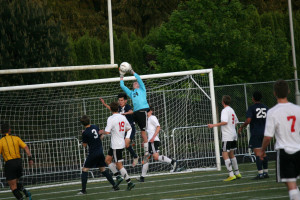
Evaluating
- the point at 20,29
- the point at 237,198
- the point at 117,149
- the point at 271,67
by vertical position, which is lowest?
the point at 237,198

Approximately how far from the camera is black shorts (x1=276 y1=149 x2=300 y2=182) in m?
6.96

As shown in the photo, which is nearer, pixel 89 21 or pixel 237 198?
pixel 237 198

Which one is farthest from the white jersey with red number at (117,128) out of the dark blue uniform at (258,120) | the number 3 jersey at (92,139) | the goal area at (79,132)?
the goal area at (79,132)

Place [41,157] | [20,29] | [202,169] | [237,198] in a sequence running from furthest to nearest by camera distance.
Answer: [20,29], [41,157], [202,169], [237,198]

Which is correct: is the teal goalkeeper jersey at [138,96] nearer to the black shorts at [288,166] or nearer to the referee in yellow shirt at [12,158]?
the referee in yellow shirt at [12,158]

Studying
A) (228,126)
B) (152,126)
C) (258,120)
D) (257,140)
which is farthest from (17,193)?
(258,120)

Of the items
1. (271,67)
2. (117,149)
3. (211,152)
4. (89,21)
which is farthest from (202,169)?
(89,21)

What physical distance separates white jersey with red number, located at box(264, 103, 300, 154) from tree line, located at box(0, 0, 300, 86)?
13.3 m

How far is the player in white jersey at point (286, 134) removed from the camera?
696 centimetres

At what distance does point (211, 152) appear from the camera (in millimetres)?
16859

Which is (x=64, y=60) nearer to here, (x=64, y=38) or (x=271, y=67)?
(x=64, y=38)

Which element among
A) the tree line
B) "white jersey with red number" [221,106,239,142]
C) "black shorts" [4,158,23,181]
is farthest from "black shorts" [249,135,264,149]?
the tree line

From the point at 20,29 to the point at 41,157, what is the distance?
5.32 meters

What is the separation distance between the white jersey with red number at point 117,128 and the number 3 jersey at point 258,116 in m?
2.86
